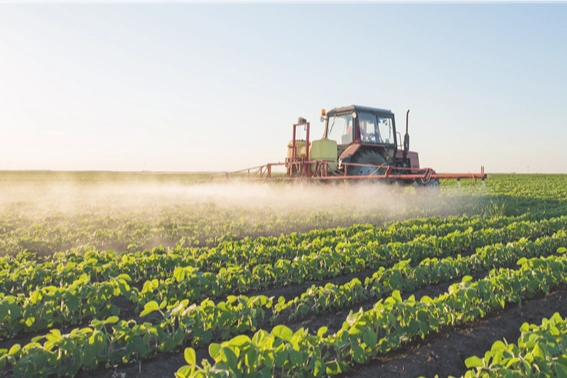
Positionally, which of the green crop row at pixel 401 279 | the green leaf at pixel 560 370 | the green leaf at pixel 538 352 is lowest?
the green crop row at pixel 401 279

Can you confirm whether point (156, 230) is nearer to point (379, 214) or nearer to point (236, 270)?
point (236, 270)

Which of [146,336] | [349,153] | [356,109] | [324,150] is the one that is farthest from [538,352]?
[356,109]

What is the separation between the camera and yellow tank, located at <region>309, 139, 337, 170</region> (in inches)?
470

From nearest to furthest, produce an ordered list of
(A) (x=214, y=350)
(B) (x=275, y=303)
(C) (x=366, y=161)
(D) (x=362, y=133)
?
(A) (x=214, y=350)
(B) (x=275, y=303)
(C) (x=366, y=161)
(D) (x=362, y=133)

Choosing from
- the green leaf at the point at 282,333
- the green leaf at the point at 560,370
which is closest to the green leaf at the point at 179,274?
the green leaf at the point at 282,333

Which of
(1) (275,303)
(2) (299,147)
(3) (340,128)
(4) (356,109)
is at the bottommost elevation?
(1) (275,303)

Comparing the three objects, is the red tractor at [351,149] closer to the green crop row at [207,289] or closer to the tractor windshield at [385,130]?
the tractor windshield at [385,130]

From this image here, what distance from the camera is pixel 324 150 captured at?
11945 mm

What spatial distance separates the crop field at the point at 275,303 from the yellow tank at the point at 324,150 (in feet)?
11.9

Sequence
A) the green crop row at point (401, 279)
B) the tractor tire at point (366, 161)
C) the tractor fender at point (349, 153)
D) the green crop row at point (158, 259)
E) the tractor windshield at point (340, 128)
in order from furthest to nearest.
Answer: the tractor windshield at point (340, 128) < the tractor fender at point (349, 153) < the tractor tire at point (366, 161) < the green crop row at point (158, 259) < the green crop row at point (401, 279)

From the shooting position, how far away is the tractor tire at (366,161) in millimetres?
11656

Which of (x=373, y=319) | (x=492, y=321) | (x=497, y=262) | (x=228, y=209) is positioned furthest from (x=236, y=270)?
(x=228, y=209)

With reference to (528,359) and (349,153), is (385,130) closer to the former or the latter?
(349,153)

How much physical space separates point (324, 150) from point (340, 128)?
1.15 m
